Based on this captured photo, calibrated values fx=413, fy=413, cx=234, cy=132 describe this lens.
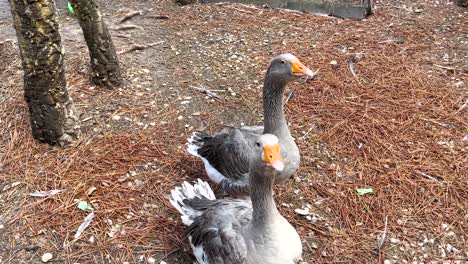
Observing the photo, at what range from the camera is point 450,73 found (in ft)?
17.7

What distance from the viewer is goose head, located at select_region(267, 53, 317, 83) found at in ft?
10.8

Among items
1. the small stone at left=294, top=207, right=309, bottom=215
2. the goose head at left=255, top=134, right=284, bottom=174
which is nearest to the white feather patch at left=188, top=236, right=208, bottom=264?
the goose head at left=255, top=134, right=284, bottom=174

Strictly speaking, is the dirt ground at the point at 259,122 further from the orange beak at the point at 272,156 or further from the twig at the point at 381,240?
the orange beak at the point at 272,156

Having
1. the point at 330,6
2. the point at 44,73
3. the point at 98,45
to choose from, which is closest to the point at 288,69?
the point at 44,73

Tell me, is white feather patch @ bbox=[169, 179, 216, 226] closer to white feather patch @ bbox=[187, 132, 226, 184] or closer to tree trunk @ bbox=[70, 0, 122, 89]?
white feather patch @ bbox=[187, 132, 226, 184]

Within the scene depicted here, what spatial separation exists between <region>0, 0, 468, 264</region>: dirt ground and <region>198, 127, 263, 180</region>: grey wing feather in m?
0.42

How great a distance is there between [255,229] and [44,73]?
246cm

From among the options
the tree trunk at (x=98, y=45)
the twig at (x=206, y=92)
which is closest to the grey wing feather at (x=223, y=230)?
the twig at (x=206, y=92)

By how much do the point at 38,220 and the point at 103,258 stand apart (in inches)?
27.7

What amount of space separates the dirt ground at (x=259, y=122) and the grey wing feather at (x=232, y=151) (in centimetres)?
42

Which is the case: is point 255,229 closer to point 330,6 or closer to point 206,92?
point 206,92

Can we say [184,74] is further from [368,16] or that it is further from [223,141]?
[368,16]

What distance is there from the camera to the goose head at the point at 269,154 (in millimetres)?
2521

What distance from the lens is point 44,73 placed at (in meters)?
3.81
